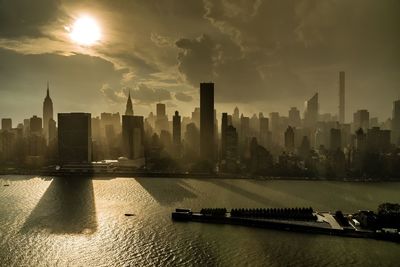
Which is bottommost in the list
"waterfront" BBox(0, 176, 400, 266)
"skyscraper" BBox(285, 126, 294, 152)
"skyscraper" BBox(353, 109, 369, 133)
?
"waterfront" BBox(0, 176, 400, 266)

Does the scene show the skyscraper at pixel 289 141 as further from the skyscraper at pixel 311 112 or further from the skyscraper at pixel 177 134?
the skyscraper at pixel 311 112

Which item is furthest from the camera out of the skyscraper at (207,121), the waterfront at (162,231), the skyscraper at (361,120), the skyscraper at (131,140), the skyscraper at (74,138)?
the skyscraper at (361,120)

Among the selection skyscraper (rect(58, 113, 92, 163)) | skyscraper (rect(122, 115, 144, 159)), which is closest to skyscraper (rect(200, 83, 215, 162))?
skyscraper (rect(122, 115, 144, 159))

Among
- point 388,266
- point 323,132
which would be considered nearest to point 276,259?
point 388,266

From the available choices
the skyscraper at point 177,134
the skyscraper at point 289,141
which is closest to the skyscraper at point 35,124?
the skyscraper at point 177,134

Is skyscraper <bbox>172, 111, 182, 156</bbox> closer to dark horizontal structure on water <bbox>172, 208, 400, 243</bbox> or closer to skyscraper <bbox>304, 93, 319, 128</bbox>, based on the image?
dark horizontal structure on water <bbox>172, 208, 400, 243</bbox>

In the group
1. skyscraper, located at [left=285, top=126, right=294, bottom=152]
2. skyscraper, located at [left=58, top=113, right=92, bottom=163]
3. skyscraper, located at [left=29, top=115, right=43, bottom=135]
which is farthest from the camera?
skyscraper, located at [left=29, top=115, right=43, bottom=135]
